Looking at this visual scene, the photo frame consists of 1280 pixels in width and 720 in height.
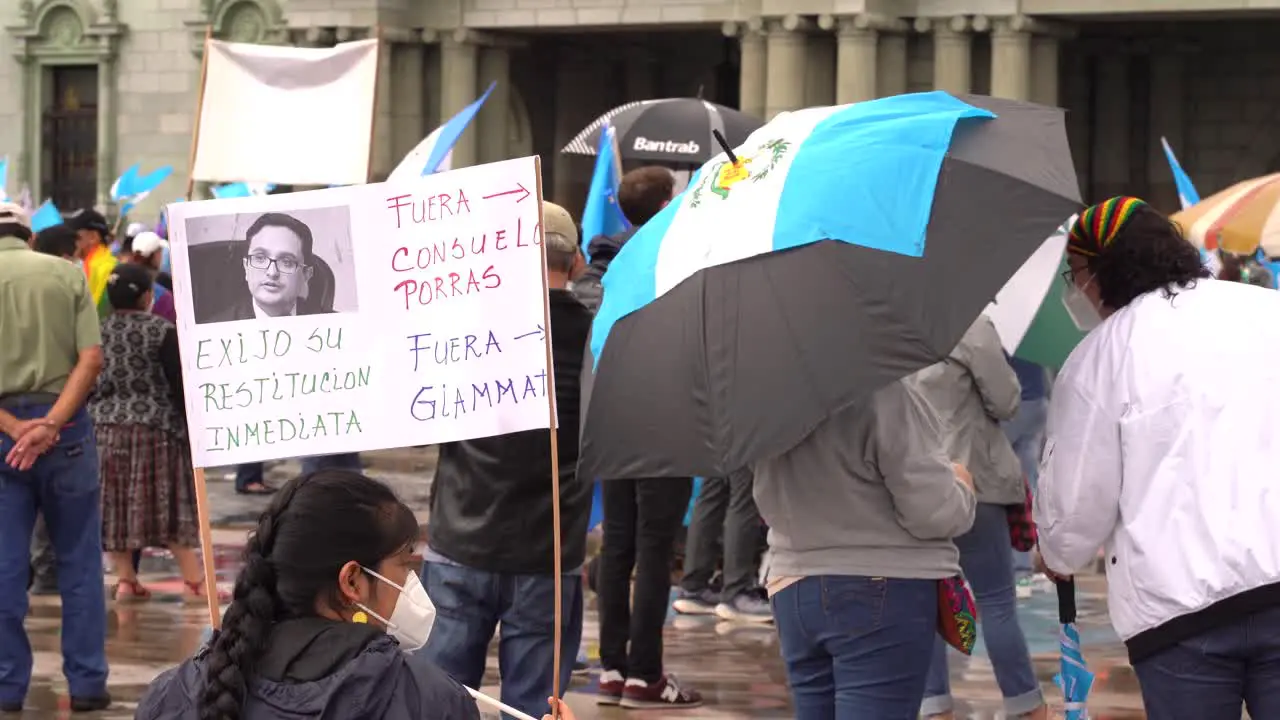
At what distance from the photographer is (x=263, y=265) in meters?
4.34

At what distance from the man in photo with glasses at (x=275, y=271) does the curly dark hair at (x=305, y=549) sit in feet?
3.07

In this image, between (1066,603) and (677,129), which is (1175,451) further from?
(677,129)

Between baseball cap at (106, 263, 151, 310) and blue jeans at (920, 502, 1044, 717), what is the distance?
4.69 m

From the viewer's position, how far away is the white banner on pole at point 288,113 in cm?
1024

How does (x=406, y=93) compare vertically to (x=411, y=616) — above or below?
above

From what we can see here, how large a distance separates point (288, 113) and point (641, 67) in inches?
937

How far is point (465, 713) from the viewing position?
11.1 feet

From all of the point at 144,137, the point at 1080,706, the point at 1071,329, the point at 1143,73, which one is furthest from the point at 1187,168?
the point at 1080,706

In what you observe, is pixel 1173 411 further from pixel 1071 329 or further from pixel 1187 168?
pixel 1187 168

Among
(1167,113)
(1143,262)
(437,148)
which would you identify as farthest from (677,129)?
(1167,113)

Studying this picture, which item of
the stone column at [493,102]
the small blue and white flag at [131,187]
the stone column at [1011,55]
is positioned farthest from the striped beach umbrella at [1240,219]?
the stone column at [493,102]

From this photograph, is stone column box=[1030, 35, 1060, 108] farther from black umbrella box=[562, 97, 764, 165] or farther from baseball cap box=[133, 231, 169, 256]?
baseball cap box=[133, 231, 169, 256]

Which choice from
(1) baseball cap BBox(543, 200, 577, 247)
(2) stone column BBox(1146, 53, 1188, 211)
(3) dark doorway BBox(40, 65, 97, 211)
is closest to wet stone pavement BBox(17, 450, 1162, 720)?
(1) baseball cap BBox(543, 200, 577, 247)

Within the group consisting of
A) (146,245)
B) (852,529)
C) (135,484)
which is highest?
(146,245)
